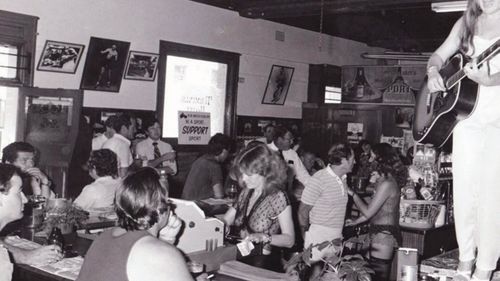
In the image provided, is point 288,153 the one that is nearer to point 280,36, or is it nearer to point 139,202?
point 280,36

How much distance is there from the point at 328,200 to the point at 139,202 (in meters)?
2.77

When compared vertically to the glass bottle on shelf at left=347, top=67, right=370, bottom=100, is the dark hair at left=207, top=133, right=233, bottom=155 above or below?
below

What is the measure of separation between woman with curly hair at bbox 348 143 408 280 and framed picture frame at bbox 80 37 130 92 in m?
3.80

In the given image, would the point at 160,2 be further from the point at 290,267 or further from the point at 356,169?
the point at 290,267

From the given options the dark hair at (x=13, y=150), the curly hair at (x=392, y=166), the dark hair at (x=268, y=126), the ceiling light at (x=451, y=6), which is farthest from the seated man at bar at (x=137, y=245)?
the dark hair at (x=268, y=126)

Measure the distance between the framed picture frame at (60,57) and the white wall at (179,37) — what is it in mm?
61

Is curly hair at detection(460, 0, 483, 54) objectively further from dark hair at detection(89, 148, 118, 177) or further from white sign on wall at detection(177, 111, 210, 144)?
white sign on wall at detection(177, 111, 210, 144)

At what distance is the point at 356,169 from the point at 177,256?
8.04 meters

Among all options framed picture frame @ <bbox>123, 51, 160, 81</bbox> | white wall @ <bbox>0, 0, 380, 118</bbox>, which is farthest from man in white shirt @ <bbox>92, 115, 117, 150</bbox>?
framed picture frame @ <bbox>123, 51, 160, 81</bbox>

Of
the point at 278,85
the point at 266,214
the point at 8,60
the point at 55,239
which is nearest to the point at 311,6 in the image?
A: the point at 278,85

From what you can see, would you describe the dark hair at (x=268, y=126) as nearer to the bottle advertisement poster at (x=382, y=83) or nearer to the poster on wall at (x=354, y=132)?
the bottle advertisement poster at (x=382, y=83)

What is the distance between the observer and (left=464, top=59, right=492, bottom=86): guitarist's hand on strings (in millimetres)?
1888

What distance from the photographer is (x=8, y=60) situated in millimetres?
6602

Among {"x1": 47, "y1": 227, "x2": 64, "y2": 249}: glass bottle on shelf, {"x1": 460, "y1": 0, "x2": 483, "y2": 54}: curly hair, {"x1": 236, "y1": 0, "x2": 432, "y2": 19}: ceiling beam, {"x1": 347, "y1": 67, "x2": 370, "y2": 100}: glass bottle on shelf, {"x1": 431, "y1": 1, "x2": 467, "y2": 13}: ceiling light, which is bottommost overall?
{"x1": 47, "y1": 227, "x2": 64, "y2": 249}: glass bottle on shelf
